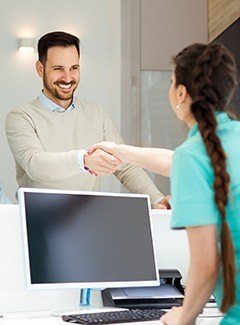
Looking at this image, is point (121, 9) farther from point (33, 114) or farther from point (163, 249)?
point (163, 249)

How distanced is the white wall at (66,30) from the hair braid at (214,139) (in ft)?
12.8

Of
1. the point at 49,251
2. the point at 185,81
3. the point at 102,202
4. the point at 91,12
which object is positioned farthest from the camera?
the point at 91,12

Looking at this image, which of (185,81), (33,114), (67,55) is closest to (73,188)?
(33,114)

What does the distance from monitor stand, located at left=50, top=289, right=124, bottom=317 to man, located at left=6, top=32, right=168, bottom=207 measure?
2.36 ft

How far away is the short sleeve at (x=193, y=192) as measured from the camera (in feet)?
4.84

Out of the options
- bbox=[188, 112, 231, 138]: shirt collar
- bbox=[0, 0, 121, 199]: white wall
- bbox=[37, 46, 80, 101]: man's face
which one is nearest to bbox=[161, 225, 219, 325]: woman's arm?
bbox=[188, 112, 231, 138]: shirt collar

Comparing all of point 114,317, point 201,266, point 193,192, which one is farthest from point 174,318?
point 114,317

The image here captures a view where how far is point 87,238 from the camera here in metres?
2.47

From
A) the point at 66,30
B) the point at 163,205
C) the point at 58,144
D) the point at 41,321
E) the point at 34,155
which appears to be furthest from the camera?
the point at 66,30

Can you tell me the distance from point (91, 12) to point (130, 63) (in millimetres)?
815

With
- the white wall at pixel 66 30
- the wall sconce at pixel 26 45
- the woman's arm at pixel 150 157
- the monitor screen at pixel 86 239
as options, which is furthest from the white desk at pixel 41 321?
the wall sconce at pixel 26 45

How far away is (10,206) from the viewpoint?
255 cm

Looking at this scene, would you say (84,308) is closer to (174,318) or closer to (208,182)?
(174,318)

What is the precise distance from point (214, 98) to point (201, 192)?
0.73 feet
